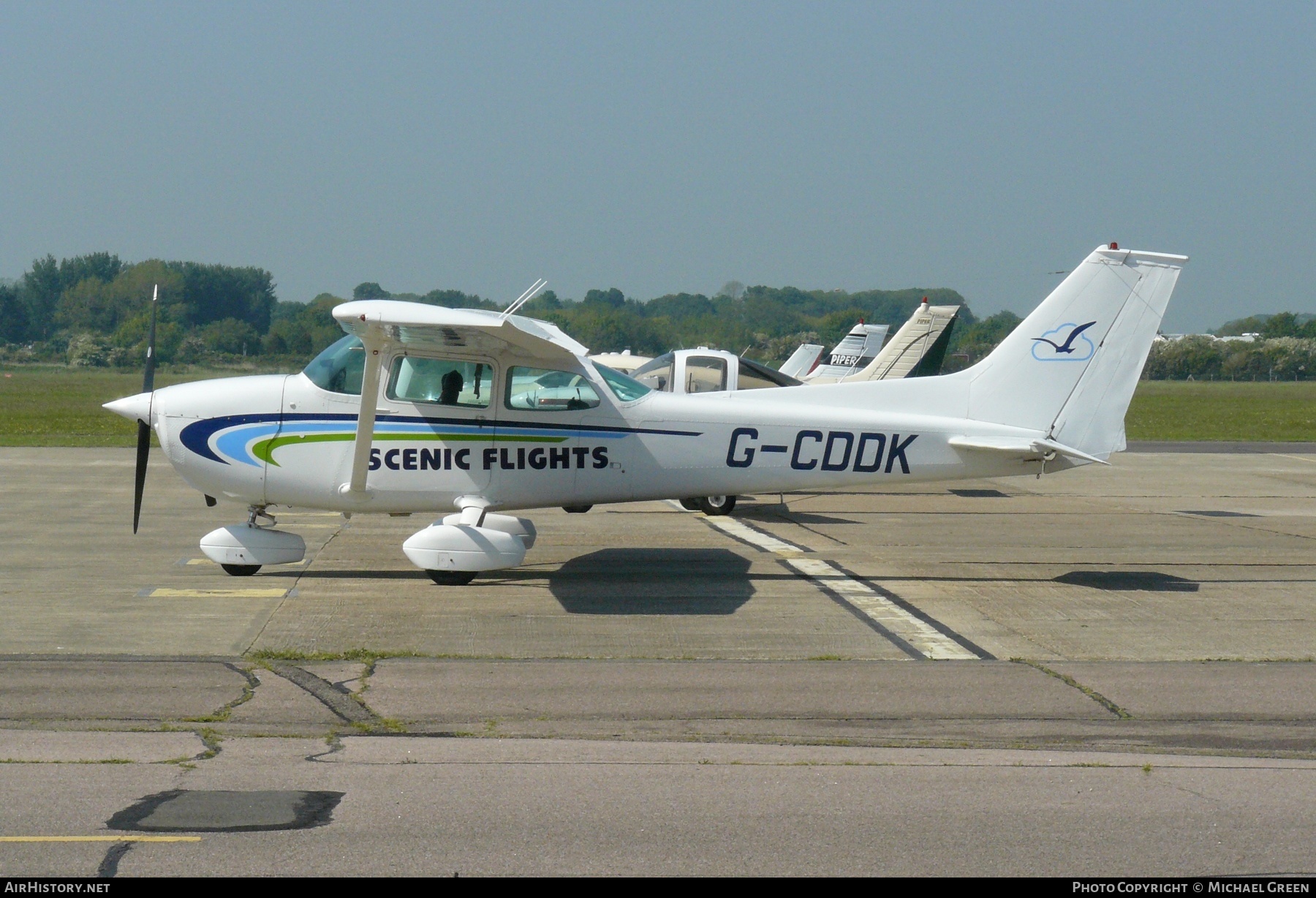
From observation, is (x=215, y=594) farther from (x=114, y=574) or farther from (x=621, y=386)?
(x=621, y=386)

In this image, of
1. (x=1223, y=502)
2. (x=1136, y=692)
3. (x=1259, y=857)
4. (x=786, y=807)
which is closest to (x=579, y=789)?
(x=786, y=807)

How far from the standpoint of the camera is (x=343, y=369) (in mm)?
11055

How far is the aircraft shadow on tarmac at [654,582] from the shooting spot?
10141 millimetres

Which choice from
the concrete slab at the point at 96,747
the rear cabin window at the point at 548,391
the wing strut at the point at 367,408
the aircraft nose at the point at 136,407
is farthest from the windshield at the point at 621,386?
the concrete slab at the point at 96,747

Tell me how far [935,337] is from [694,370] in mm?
12053

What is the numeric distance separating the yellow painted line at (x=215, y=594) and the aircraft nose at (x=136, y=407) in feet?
5.16

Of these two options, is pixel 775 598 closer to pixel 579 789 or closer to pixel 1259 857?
A: pixel 579 789

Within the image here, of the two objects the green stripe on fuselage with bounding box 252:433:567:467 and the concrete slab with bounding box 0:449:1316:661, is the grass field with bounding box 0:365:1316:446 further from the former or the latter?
the green stripe on fuselage with bounding box 252:433:567:467

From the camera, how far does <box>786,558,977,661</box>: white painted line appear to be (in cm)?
868

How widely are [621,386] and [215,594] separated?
3.94 metres

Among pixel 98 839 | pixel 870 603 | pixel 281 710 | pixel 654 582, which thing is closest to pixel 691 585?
pixel 654 582

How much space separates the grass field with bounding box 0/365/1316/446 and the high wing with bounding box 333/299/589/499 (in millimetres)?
7597

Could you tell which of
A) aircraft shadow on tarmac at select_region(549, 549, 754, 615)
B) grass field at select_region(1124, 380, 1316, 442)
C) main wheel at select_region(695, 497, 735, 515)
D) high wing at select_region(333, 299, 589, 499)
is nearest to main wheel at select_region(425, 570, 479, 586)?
aircraft shadow on tarmac at select_region(549, 549, 754, 615)

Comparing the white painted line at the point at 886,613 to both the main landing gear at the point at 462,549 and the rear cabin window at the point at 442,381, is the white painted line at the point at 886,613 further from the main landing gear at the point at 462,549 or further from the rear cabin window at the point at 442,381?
the rear cabin window at the point at 442,381
